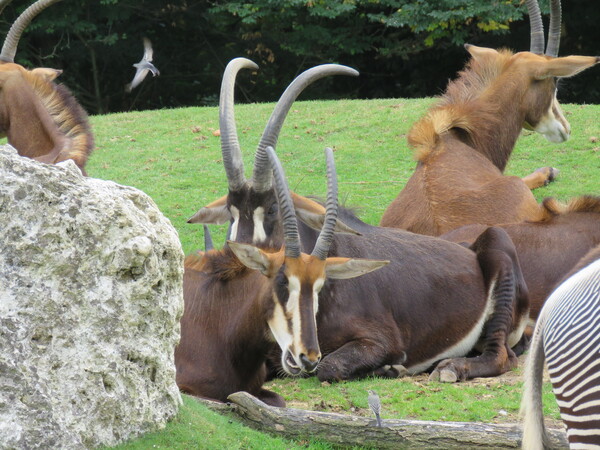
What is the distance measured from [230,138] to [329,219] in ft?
6.39

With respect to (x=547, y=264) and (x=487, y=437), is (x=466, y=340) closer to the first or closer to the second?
(x=547, y=264)

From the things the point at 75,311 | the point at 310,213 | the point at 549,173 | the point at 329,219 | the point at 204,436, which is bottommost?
the point at 549,173

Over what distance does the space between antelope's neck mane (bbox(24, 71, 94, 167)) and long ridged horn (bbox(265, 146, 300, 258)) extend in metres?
3.18

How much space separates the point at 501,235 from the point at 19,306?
472 cm

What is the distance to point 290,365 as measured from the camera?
18.9 ft

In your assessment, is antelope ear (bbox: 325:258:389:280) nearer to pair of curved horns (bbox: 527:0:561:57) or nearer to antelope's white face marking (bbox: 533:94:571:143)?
antelope's white face marking (bbox: 533:94:571:143)

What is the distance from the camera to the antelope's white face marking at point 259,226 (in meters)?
7.35

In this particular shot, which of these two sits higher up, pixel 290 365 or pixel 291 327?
pixel 291 327

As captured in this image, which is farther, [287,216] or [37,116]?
[37,116]

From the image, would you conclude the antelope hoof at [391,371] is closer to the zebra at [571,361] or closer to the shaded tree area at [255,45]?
the zebra at [571,361]

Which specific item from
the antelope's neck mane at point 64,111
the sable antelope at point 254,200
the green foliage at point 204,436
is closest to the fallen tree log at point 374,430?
the green foliage at point 204,436

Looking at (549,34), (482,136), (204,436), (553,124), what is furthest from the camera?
(549,34)

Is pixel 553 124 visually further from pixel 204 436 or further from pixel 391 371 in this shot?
pixel 204 436

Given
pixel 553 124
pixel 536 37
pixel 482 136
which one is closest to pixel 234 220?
pixel 482 136
